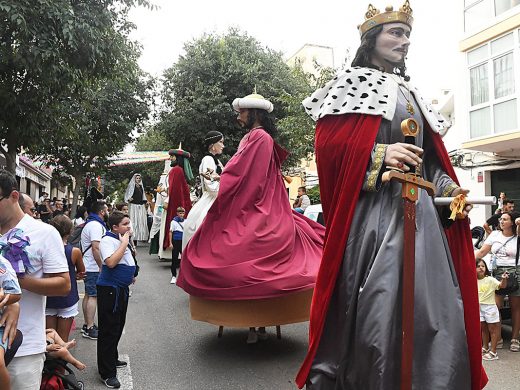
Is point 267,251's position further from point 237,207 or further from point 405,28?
point 405,28

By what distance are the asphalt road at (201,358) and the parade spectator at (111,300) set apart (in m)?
0.16

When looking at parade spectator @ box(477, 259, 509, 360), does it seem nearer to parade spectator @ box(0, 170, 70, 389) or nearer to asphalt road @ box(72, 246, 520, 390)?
asphalt road @ box(72, 246, 520, 390)

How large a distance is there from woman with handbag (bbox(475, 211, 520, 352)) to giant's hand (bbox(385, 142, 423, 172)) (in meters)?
3.89

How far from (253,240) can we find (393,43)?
82.0 inches

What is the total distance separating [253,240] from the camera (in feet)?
14.6

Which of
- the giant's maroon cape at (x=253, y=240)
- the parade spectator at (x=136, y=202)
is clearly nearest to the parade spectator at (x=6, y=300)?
the giant's maroon cape at (x=253, y=240)

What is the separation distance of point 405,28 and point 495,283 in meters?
3.67

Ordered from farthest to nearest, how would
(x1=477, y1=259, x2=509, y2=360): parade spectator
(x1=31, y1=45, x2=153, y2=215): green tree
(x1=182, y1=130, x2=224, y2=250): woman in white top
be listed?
(x1=31, y1=45, x2=153, y2=215): green tree, (x1=182, y1=130, x2=224, y2=250): woman in white top, (x1=477, y1=259, x2=509, y2=360): parade spectator

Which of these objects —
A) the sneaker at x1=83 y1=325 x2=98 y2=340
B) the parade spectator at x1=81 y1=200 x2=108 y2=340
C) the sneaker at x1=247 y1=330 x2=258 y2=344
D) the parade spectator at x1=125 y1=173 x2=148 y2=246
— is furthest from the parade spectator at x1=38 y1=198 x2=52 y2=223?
the sneaker at x1=247 y1=330 x2=258 y2=344

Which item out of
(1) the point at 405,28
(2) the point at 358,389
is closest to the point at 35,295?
(2) the point at 358,389

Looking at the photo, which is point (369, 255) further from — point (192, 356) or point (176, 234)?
point (176, 234)

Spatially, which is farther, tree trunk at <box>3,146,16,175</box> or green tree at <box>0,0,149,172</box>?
tree trunk at <box>3,146,16,175</box>

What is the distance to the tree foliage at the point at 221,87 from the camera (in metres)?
19.7

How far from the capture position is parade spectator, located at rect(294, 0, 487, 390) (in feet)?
8.19
